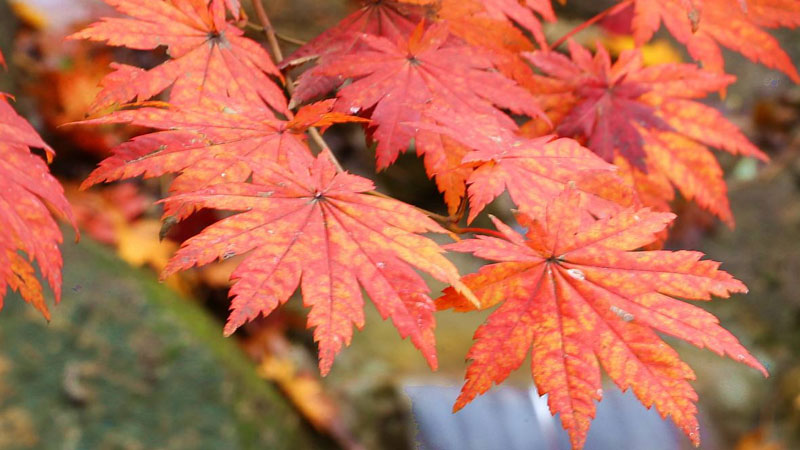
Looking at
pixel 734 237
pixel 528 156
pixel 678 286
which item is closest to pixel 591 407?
pixel 678 286

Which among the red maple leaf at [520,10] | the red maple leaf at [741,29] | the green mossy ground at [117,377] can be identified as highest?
the red maple leaf at [520,10]

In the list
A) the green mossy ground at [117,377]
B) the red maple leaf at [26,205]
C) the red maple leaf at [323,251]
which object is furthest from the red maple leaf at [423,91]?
the green mossy ground at [117,377]

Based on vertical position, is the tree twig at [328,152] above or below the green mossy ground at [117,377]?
above

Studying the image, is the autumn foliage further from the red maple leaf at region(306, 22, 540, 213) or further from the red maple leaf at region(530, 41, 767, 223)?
the red maple leaf at region(530, 41, 767, 223)

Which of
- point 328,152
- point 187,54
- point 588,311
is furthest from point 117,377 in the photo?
point 588,311

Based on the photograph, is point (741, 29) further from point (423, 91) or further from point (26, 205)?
point (26, 205)

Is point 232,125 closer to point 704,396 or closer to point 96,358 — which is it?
point 96,358

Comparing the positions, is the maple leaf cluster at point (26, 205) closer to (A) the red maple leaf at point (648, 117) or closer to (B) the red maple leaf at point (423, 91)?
(B) the red maple leaf at point (423, 91)
